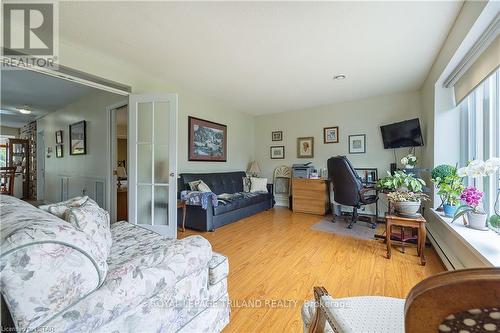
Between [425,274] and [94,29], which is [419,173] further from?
[94,29]

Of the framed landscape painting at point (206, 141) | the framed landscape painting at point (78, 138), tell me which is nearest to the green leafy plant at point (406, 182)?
the framed landscape painting at point (206, 141)

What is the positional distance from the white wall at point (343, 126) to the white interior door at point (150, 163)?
10.1 feet

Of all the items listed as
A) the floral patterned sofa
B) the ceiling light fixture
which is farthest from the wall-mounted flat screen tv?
the ceiling light fixture

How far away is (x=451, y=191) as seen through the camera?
6.68ft

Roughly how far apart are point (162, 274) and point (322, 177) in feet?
13.4

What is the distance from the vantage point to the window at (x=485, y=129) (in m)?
1.80

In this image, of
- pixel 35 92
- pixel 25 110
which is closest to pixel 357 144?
pixel 35 92

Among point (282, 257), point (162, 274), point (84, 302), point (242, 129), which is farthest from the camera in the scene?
point (242, 129)

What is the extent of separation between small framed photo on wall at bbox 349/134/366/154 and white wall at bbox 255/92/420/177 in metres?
0.07

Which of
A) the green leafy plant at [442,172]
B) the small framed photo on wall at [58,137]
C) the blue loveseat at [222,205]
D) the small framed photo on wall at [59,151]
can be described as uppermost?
the small framed photo on wall at [58,137]

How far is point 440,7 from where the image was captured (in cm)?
175

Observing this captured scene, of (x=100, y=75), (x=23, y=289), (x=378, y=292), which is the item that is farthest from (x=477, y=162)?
(x=100, y=75)

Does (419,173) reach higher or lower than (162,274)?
higher

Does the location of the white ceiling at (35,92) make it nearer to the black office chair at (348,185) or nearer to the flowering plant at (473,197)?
the black office chair at (348,185)
